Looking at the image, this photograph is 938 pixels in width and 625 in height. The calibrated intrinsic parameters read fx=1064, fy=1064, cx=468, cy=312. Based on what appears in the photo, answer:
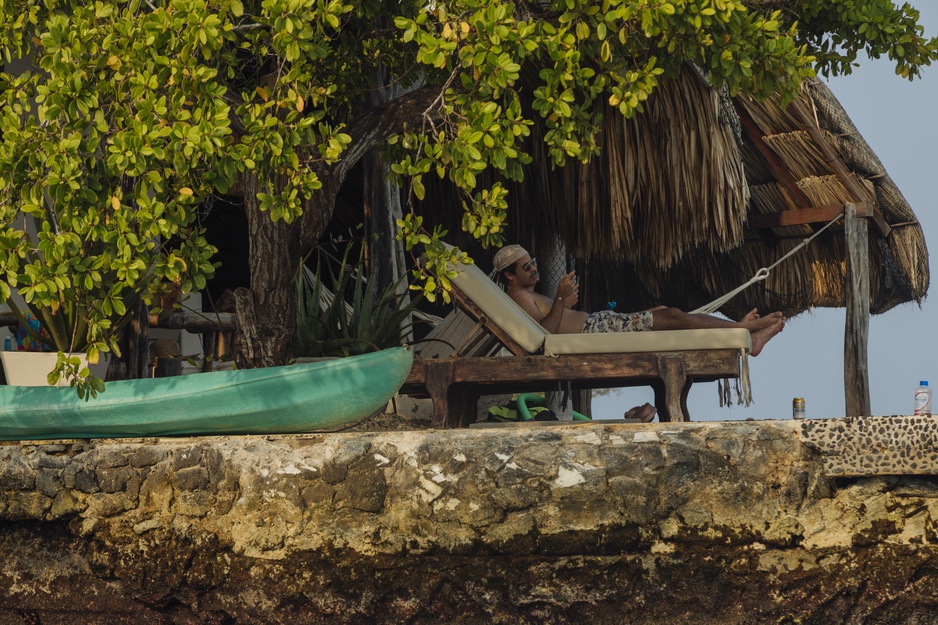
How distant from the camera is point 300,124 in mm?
3750

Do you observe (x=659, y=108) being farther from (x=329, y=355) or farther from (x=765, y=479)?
(x=765, y=479)

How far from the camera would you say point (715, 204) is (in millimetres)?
6816

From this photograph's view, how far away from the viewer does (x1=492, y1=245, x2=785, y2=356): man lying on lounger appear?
6.02m

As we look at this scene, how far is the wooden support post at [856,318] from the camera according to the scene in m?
7.36

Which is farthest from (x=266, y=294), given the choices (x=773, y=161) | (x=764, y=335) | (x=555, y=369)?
(x=773, y=161)

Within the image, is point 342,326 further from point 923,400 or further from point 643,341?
point 923,400

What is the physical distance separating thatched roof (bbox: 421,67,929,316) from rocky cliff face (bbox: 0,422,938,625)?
12.0ft

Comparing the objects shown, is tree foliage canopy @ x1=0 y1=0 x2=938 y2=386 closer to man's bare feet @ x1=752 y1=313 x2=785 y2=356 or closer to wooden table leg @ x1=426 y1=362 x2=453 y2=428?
wooden table leg @ x1=426 y1=362 x2=453 y2=428

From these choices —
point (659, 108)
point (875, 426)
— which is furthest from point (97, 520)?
point (659, 108)

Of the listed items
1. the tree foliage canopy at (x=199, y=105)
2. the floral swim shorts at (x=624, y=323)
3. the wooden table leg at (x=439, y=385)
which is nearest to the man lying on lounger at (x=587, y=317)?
the floral swim shorts at (x=624, y=323)

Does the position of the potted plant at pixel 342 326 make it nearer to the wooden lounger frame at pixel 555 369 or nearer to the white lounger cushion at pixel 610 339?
the wooden lounger frame at pixel 555 369

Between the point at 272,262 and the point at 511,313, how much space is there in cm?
130

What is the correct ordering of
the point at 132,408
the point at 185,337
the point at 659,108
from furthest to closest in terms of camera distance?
the point at 185,337 → the point at 659,108 → the point at 132,408

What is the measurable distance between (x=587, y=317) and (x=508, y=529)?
120 inches
